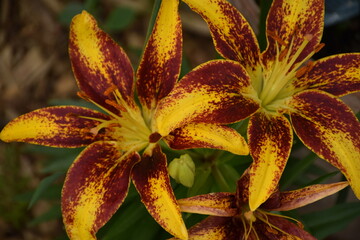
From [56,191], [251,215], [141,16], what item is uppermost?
[141,16]

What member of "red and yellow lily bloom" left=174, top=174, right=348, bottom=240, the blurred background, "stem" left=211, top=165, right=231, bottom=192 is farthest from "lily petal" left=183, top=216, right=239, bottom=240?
the blurred background

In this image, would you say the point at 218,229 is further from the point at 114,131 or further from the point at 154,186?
the point at 114,131

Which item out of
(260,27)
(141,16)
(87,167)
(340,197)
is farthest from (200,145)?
(141,16)

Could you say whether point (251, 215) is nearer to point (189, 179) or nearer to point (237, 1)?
point (189, 179)

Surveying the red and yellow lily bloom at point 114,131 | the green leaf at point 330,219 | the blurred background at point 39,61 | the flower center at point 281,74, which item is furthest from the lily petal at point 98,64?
the blurred background at point 39,61

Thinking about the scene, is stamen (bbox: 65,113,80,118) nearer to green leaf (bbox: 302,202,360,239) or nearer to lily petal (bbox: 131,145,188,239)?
lily petal (bbox: 131,145,188,239)

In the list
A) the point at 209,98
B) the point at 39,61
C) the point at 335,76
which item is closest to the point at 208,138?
the point at 209,98
